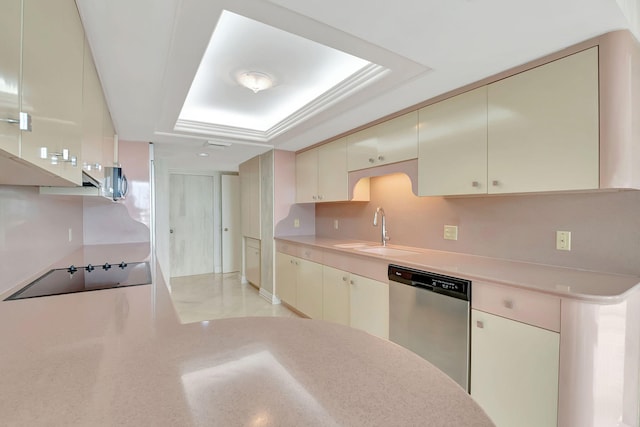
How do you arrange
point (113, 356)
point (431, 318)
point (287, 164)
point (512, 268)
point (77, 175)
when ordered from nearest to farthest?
point (113, 356)
point (77, 175)
point (512, 268)
point (431, 318)
point (287, 164)

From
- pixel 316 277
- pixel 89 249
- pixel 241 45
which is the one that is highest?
pixel 241 45

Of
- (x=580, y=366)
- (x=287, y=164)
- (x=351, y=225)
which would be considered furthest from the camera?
(x=287, y=164)

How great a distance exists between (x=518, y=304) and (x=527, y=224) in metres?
0.70

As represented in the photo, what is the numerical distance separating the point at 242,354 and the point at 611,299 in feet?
4.65

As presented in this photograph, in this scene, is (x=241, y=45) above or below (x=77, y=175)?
above

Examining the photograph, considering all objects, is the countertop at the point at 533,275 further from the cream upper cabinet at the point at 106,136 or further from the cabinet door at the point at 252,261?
the cabinet door at the point at 252,261

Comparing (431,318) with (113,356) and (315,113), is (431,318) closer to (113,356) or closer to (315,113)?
(113,356)

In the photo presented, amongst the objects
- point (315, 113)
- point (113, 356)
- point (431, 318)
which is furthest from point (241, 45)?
point (431, 318)

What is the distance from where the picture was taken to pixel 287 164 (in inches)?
159

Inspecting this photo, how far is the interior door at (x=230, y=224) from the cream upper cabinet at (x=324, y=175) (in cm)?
239

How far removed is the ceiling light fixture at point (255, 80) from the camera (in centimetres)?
218

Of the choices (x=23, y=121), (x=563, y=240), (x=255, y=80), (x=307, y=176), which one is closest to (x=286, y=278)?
(x=307, y=176)

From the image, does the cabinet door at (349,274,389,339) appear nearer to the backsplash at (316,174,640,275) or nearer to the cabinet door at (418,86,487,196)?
the backsplash at (316,174,640,275)

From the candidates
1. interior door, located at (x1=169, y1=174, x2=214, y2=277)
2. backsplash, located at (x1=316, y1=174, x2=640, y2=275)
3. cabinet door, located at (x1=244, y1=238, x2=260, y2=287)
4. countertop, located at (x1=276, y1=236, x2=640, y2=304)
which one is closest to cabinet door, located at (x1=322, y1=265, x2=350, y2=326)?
countertop, located at (x1=276, y1=236, x2=640, y2=304)
